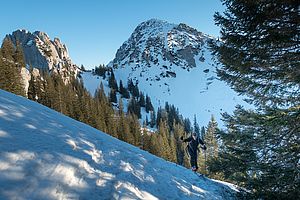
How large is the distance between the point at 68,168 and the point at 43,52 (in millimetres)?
133650

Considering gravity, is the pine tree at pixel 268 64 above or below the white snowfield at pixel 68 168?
above

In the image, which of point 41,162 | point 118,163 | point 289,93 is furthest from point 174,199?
point 289,93

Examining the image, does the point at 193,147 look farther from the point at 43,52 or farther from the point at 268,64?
the point at 43,52

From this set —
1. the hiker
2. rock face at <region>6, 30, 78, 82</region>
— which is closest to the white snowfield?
the hiker

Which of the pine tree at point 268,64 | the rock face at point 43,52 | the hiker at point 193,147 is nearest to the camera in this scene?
the pine tree at point 268,64

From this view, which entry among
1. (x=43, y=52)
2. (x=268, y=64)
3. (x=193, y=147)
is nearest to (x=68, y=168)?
(x=268, y=64)

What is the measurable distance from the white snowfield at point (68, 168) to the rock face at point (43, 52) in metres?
114

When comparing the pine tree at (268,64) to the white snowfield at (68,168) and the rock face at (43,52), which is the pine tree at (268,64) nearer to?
the white snowfield at (68,168)

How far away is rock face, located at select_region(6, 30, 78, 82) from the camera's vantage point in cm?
12594

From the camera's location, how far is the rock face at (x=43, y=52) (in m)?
126

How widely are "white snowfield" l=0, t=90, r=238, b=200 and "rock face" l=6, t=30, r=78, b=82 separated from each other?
113653 mm

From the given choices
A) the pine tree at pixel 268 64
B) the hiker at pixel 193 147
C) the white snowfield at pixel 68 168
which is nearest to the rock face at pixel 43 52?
the hiker at pixel 193 147

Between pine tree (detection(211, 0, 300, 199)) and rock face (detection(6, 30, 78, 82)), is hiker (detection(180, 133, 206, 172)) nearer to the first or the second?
pine tree (detection(211, 0, 300, 199))

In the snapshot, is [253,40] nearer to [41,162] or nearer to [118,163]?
[118,163]
